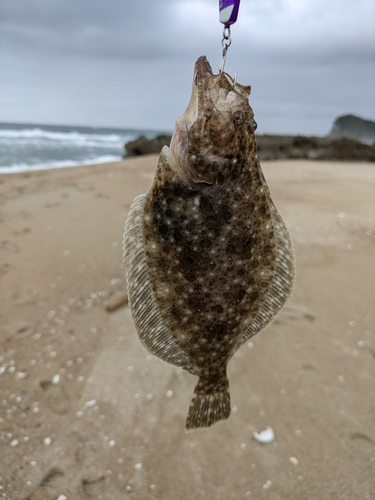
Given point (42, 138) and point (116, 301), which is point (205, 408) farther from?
point (42, 138)

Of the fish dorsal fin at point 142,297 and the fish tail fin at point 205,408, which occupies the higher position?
the fish dorsal fin at point 142,297

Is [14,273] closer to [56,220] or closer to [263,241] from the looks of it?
[56,220]

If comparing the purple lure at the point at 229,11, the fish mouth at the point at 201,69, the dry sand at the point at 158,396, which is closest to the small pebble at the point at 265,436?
the dry sand at the point at 158,396

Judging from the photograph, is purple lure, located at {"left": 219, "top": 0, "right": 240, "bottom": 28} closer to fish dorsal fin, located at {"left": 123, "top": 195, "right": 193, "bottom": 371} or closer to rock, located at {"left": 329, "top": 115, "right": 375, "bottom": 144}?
fish dorsal fin, located at {"left": 123, "top": 195, "right": 193, "bottom": 371}

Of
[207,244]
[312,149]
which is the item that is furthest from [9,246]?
[312,149]

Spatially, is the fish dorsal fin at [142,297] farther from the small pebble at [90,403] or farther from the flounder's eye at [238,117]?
the small pebble at [90,403]

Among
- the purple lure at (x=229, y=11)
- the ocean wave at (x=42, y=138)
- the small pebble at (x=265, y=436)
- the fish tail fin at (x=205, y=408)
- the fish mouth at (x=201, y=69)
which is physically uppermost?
the purple lure at (x=229, y=11)

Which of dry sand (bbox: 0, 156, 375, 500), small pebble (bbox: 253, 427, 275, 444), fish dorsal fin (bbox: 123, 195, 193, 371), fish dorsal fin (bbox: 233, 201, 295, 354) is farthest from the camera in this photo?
small pebble (bbox: 253, 427, 275, 444)

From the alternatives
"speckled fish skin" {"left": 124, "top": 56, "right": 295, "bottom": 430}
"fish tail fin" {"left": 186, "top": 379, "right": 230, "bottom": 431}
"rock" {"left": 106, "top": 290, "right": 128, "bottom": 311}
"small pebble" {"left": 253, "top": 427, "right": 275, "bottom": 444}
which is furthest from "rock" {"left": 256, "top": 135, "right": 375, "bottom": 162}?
"fish tail fin" {"left": 186, "top": 379, "right": 230, "bottom": 431}
